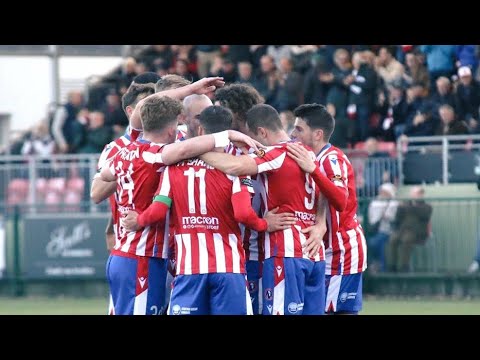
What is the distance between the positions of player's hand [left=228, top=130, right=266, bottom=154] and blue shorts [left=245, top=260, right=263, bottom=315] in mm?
1004

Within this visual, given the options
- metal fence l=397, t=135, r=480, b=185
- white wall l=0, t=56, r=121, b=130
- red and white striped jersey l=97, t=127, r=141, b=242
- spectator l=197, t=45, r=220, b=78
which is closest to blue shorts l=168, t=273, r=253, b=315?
red and white striped jersey l=97, t=127, r=141, b=242

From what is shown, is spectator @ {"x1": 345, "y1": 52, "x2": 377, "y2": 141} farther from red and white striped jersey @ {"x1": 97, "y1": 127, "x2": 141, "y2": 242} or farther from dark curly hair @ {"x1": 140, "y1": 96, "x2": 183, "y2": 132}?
dark curly hair @ {"x1": 140, "y1": 96, "x2": 183, "y2": 132}

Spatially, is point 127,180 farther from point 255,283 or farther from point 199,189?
point 255,283

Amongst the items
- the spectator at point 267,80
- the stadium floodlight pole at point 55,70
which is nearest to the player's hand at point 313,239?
the spectator at point 267,80

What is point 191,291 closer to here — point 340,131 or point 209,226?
point 209,226

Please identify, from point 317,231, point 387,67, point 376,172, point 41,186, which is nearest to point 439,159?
point 376,172

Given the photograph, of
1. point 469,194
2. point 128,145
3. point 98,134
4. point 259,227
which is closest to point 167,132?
point 128,145

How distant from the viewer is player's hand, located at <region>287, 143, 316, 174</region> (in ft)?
26.9

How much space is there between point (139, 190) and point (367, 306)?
7378 mm

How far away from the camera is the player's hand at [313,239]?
8.41m

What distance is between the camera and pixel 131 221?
827 centimetres

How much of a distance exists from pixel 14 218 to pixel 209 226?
10.7 metres

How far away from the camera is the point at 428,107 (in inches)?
683

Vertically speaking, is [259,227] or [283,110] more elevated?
[283,110]
